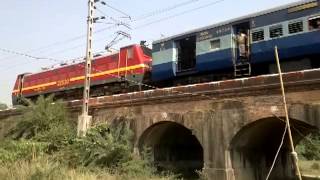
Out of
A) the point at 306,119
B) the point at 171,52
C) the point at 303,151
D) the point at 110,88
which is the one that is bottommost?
the point at 303,151

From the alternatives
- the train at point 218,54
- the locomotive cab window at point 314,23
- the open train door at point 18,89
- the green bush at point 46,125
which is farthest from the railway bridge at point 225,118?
the open train door at point 18,89

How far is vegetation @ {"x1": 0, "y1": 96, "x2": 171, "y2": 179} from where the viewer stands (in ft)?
52.2

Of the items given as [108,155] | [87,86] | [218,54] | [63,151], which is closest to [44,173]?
[108,155]

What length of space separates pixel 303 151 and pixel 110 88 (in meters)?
22.5

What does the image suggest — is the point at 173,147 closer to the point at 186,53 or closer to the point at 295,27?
the point at 186,53

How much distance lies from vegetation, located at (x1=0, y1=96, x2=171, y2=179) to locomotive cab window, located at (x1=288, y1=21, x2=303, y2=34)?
834cm

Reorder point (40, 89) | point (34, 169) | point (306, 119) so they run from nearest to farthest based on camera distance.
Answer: point (306, 119), point (34, 169), point (40, 89)

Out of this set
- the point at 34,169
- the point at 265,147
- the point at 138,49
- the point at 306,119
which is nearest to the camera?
the point at 306,119

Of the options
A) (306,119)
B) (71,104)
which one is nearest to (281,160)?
(306,119)

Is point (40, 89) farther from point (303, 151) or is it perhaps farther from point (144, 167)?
point (303, 151)

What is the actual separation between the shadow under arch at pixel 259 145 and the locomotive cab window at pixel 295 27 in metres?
3.69

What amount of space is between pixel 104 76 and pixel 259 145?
34.0 ft

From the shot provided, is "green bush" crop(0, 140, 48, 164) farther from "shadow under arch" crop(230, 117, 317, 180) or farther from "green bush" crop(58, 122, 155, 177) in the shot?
"shadow under arch" crop(230, 117, 317, 180)

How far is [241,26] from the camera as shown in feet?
62.0
